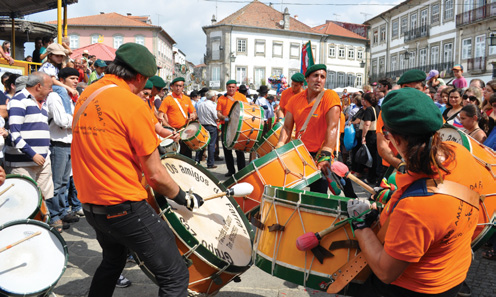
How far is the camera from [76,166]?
274 centimetres

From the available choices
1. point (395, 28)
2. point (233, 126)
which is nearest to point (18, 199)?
point (233, 126)

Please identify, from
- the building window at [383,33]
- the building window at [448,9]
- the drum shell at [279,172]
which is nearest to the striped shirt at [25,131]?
the drum shell at [279,172]

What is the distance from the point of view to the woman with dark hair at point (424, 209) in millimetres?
1847

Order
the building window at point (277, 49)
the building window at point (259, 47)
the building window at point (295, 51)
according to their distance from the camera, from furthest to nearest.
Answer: the building window at point (295, 51) → the building window at point (277, 49) → the building window at point (259, 47)

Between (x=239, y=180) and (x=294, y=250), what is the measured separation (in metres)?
1.57

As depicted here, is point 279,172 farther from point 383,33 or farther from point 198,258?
point 383,33

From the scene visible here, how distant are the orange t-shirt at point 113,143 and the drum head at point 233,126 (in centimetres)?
582

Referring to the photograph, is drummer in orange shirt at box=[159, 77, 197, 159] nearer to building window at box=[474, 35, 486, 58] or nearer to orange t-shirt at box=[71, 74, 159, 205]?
orange t-shirt at box=[71, 74, 159, 205]

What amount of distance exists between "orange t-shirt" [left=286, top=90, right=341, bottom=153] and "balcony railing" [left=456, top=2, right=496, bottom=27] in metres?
32.4

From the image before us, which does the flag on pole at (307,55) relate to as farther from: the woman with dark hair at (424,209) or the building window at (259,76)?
the building window at (259,76)

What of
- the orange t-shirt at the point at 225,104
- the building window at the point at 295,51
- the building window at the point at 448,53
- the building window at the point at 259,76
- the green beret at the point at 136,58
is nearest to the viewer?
the green beret at the point at 136,58

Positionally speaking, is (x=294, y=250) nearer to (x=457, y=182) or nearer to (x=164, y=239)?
(x=164, y=239)

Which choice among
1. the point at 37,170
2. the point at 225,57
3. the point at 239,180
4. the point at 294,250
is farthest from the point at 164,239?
the point at 225,57

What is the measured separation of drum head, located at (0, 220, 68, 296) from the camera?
121 inches
